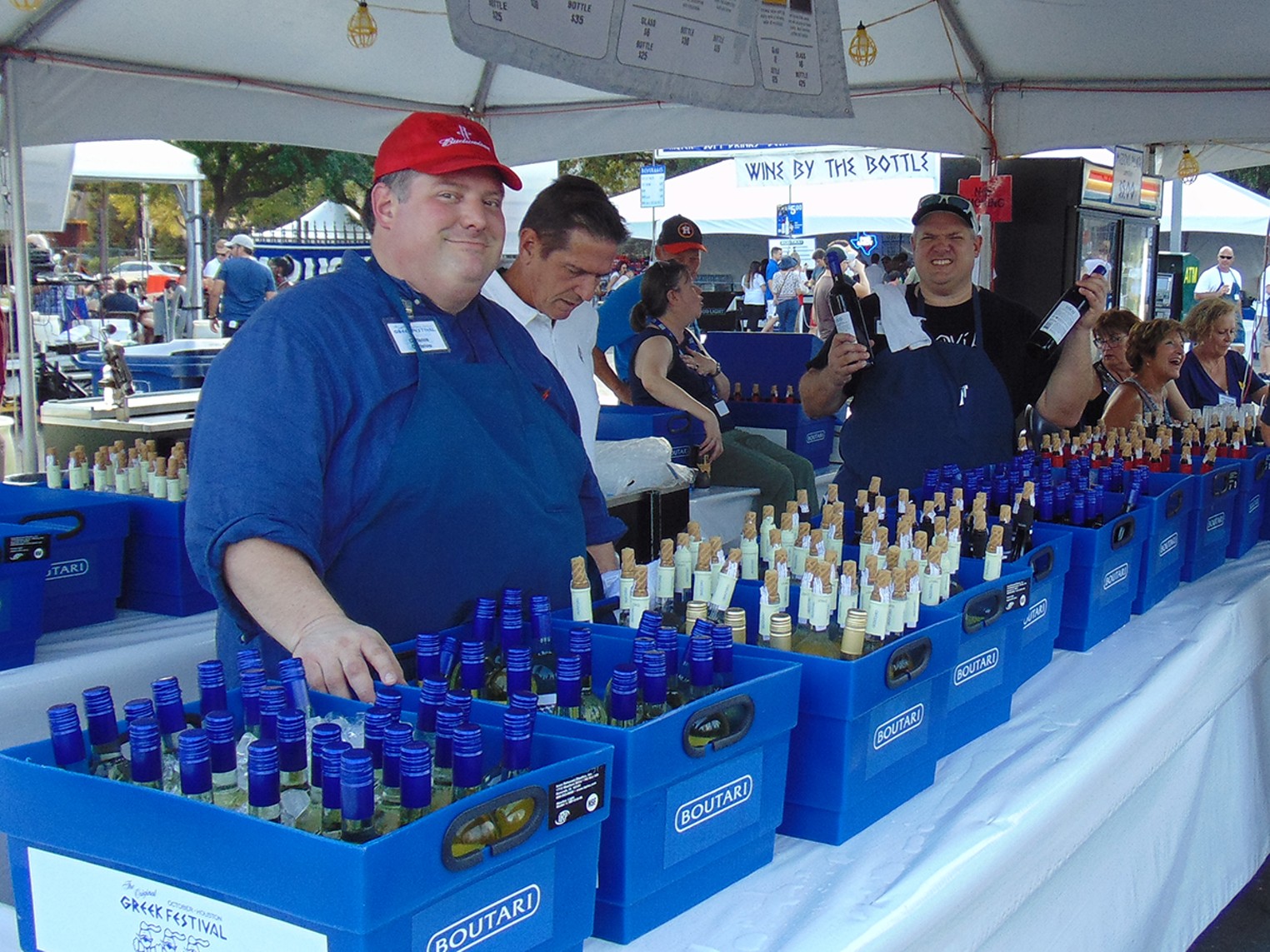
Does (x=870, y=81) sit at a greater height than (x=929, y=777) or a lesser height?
greater

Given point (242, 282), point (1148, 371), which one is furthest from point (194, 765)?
point (242, 282)

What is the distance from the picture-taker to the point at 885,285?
3256mm

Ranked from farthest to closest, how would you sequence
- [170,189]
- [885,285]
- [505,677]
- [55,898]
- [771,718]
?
1. [170,189]
2. [885,285]
3. [505,677]
4. [771,718]
5. [55,898]

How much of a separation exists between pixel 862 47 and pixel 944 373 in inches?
79.9

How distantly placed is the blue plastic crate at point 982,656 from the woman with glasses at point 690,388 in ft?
8.74

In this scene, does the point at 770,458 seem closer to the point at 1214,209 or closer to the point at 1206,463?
the point at 1206,463

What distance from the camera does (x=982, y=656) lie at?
1699 mm

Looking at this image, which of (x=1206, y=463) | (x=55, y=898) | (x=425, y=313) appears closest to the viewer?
(x=55, y=898)

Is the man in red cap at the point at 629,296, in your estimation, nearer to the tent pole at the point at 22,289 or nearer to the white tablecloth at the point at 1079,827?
the tent pole at the point at 22,289

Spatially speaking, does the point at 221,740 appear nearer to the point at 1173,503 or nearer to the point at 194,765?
the point at 194,765

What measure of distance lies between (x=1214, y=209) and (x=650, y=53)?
43.2 feet

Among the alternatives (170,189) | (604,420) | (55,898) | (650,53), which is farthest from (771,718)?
(170,189)

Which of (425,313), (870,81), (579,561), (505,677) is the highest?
→ (870,81)

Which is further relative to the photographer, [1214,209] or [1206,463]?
[1214,209]
